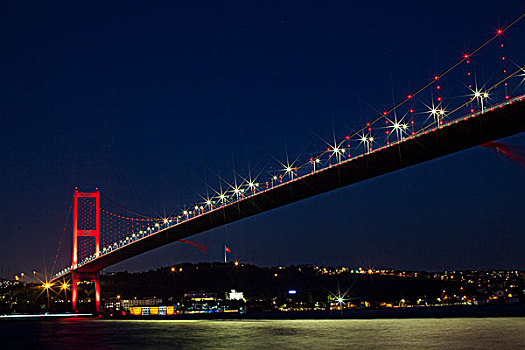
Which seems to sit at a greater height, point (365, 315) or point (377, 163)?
point (377, 163)

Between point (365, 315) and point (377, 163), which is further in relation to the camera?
point (365, 315)

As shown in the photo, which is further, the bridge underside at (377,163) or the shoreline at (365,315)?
the shoreline at (365,315)

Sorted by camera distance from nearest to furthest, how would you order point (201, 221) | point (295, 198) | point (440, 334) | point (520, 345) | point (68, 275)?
point (520, 345) < point (440, 334) < point (295, 198) < point (201, 221) < point (68, 275)

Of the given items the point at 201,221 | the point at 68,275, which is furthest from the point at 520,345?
the point at 68,275

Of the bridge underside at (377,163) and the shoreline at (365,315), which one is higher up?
the bridge underside at (377,163)

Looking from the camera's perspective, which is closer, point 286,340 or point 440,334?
point 286,340

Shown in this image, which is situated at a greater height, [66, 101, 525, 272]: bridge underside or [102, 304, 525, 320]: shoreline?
[66, 101, 525, 272]: bridge underside

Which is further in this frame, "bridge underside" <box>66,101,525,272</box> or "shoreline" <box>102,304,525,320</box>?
"shoreline" <box>102,304,525,320</box>

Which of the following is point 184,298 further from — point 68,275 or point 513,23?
point 513,23
